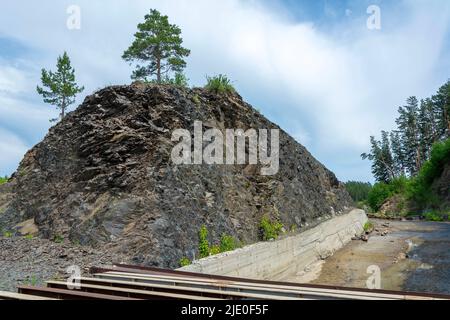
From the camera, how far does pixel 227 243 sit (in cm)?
1321

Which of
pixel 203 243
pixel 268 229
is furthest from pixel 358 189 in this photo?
pixel 203 243

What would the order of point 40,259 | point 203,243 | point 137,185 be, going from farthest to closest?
point 137,185 → point 203,243 → point 40,259

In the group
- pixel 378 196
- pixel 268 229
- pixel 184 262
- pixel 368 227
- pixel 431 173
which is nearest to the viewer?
pixel 184 262

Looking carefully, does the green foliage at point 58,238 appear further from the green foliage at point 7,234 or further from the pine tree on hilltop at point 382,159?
the pine tree on hilltop at point 382,159

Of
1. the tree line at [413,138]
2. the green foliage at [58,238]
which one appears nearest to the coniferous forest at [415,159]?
the tree line at [413,138]

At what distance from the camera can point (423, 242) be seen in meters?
23.6

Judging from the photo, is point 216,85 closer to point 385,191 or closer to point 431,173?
point 431,173

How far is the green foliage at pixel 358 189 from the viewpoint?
371 feet

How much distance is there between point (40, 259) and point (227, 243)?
18.3 ft

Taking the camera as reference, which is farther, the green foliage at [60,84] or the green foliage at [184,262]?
the green foliage at [60,84]

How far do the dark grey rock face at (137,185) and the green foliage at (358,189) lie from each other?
99017 mm

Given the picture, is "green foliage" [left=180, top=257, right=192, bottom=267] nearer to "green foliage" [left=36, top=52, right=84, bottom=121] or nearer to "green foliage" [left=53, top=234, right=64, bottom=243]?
"green foliage" [left=53, top=234, right=64, bottom=243]

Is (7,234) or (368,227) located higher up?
(7,234)
